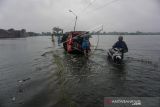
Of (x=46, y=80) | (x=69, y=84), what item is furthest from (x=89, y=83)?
(x=46, y=80)

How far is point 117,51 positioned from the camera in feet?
48.1

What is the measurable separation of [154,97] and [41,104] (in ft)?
15.6

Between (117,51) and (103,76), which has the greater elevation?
(117,51)

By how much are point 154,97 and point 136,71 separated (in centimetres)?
495

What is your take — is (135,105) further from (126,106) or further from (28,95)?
(28,95)

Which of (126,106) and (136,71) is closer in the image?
(126,106)

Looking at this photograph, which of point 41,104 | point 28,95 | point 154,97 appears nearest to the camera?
point 41,104

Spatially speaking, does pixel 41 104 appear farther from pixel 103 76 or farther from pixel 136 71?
pixel 136 71

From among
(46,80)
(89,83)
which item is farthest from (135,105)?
(46,80)

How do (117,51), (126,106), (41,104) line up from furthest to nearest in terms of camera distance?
(117,51), (41,104), (126,106)

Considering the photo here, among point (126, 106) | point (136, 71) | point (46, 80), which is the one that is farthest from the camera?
point (136, 71)

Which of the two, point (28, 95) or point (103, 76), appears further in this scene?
point (103, 76)

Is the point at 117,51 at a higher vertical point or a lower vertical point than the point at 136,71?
higher

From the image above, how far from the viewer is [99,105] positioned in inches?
249
